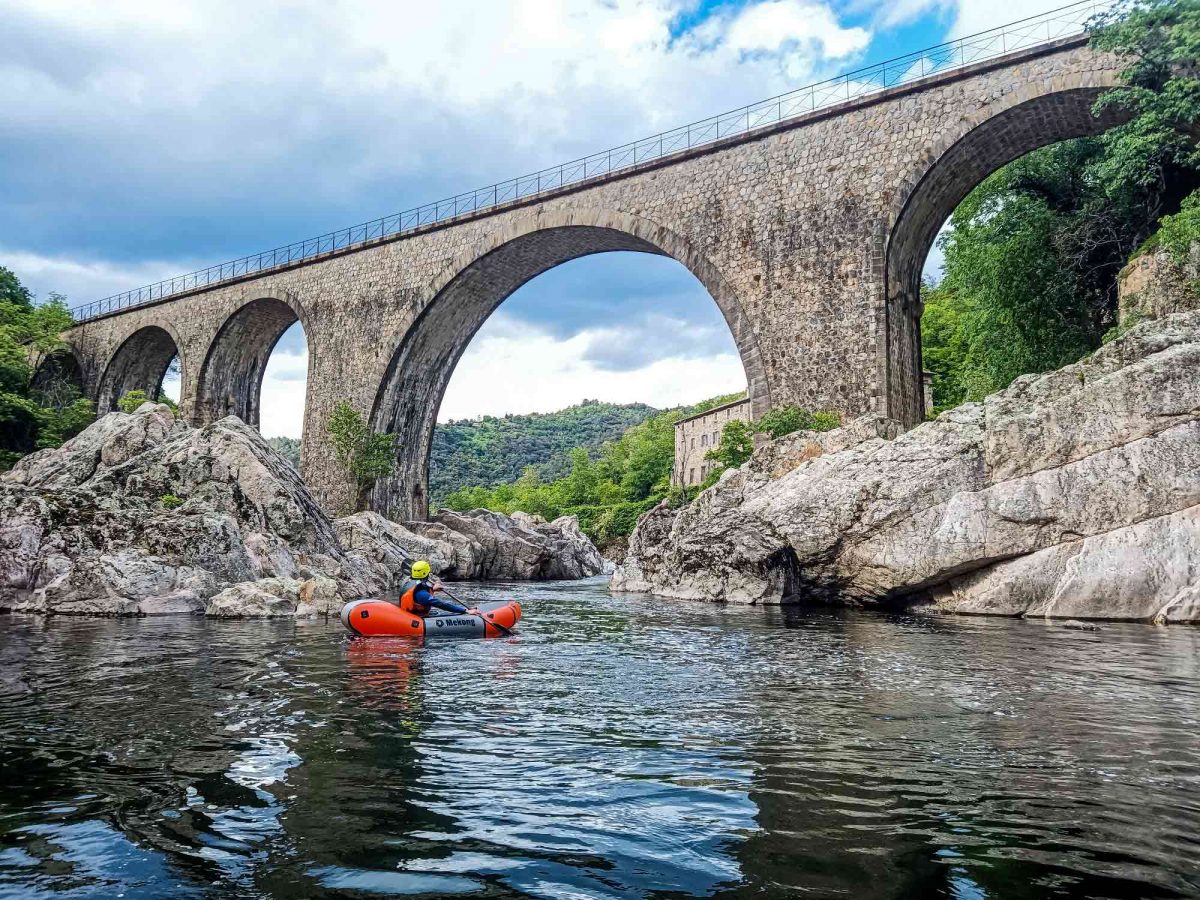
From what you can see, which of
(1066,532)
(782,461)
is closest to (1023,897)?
(1066,532)

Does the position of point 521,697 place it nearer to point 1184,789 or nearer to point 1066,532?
point 1184,789

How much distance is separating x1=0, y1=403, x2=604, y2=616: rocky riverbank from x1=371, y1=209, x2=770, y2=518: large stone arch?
10.0 meters

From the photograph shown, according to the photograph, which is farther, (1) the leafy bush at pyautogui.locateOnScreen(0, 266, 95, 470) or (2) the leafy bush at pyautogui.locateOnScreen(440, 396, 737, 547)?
(2) the leafy bush at pyautogui.locateOnScreen(440, 396, 737, 547)

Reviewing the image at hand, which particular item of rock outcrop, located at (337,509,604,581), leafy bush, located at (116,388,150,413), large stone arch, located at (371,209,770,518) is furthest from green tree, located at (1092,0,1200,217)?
leafy bush, located at (116,388,150,413)

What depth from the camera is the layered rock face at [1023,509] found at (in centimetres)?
1070

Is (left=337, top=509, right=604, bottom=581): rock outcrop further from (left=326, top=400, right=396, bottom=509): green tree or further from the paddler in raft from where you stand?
the paddler in raft

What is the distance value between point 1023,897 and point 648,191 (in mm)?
22535

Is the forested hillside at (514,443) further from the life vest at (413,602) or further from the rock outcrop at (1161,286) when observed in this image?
the life vest at (413,602)

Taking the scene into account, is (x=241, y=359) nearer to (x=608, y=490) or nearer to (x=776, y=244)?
(x=776, y=244)

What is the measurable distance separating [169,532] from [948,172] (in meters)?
17.5

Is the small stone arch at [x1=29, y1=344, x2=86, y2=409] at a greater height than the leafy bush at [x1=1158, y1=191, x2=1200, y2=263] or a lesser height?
greater

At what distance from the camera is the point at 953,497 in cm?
1229

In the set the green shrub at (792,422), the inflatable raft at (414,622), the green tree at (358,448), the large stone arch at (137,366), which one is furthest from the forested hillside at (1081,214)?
the large stone arch at (137,366)

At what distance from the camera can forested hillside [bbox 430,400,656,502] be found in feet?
339
